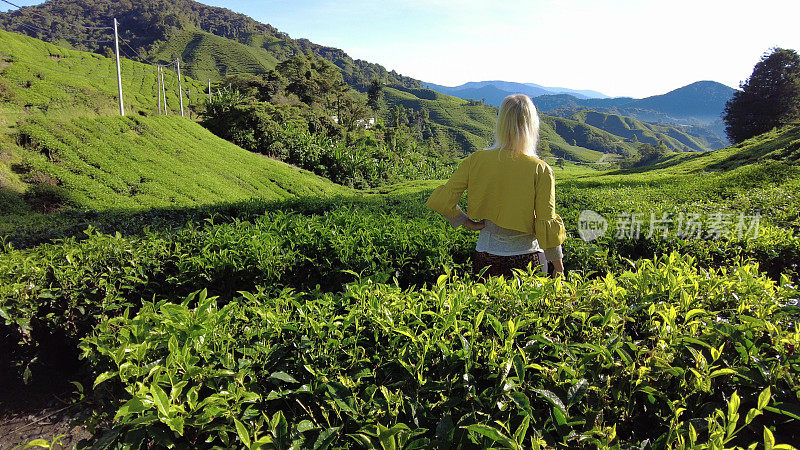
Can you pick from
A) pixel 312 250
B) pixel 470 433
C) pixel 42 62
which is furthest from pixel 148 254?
pixel 42 62

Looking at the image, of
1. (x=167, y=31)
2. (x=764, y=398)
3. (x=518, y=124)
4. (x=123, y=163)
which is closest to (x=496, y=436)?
(x=764, y=398)

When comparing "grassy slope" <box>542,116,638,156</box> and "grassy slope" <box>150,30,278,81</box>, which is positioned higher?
"grassy slope" <box>150,30,278,81</box>

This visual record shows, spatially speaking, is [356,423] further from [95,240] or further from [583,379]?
[95,240]

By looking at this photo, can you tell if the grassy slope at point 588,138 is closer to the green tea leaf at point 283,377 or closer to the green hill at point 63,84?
the green hill at point 63,84

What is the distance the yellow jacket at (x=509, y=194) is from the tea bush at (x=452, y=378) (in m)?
1.09

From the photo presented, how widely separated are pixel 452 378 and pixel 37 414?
3.24 m

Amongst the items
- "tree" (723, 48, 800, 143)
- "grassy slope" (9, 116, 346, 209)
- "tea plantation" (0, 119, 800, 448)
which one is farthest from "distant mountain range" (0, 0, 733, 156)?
"tea plantation" (0, 119, 800, 448)

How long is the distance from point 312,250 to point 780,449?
3.37 meters

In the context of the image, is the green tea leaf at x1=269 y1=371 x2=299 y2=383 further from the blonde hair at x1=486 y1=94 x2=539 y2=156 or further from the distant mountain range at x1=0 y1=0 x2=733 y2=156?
the distant mountain range at x1=0 y1=0 x2=733 y2=156

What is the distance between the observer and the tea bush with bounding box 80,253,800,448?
1.23 metres

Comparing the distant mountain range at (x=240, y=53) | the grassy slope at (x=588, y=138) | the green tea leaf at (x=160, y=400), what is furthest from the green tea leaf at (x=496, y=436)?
the grassy slope at (x=588, y=138)

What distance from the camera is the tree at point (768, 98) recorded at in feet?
102

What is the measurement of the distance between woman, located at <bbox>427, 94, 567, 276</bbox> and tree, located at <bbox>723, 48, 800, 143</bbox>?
4124 cm

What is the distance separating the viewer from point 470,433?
3.83 ft
